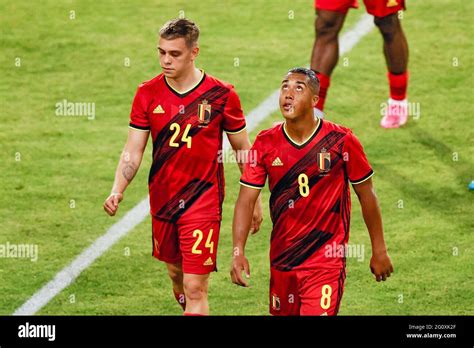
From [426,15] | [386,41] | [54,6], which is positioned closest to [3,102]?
[54,6]

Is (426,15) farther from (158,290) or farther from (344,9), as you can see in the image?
(158,290)

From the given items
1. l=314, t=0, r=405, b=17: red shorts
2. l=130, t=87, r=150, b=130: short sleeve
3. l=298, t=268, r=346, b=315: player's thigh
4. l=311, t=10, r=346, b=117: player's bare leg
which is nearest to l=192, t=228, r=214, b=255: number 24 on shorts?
l=130, t=87, r=150, b=130: short sleeve

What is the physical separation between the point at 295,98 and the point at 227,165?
4.48 m

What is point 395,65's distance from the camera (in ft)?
45.4

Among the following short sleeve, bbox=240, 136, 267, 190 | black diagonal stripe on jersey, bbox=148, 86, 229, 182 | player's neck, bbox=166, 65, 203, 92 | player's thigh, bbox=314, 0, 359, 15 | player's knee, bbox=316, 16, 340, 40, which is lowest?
short sleeve, bbox=240, 136, 267, 190

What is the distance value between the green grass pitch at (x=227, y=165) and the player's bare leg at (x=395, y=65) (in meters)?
0.16

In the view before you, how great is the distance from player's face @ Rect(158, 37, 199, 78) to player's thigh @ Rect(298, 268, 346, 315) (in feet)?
5.24

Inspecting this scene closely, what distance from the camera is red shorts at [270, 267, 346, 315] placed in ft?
28.3

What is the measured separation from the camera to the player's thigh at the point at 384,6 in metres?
13.4

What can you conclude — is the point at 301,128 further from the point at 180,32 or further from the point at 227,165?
the point at 227,165

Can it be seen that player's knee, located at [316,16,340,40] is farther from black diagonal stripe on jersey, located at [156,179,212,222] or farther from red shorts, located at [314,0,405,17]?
black diagonal stripe on jersey, located at [156,179,212,222]

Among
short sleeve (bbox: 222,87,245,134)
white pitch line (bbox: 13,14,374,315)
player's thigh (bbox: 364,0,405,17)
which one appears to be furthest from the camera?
player's thigh (bbox: 364,0,405,17)

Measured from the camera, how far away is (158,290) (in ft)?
34.8

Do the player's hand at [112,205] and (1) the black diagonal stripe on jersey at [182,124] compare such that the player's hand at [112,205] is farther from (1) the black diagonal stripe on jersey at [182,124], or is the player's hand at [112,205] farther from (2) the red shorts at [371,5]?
(2) the red shorts at [371,5]
